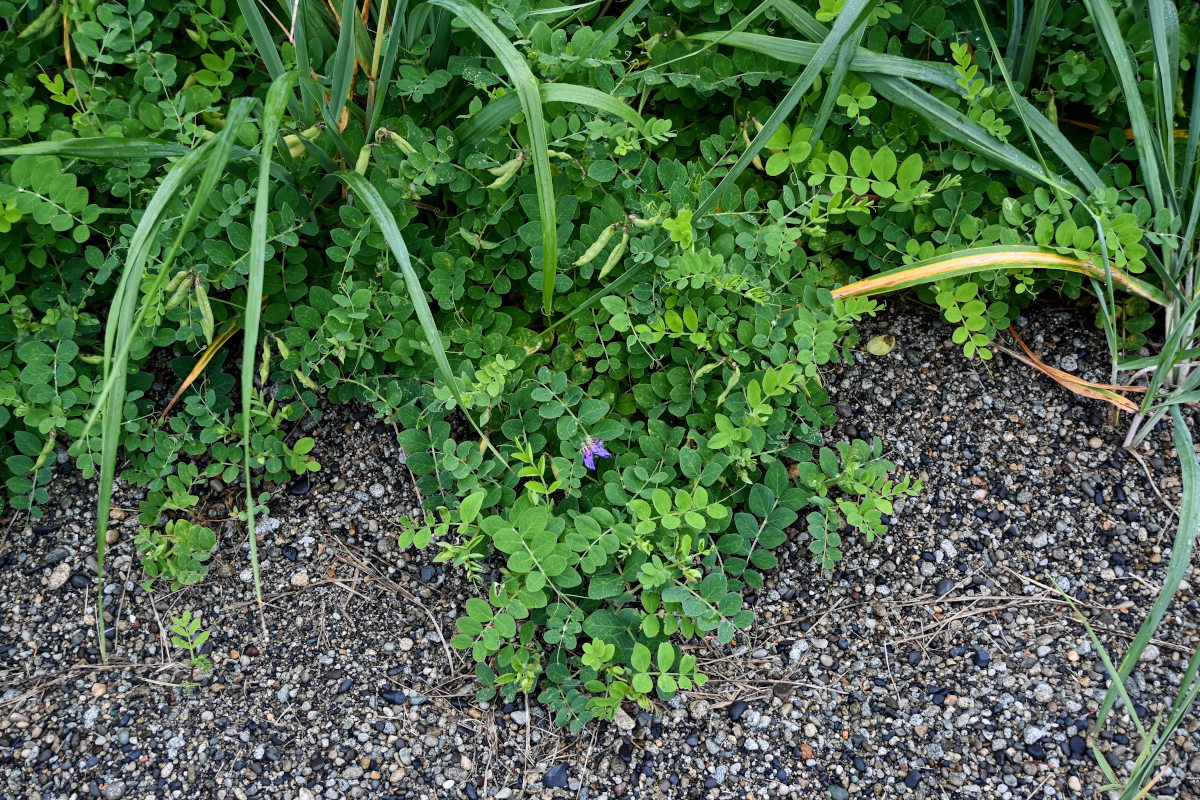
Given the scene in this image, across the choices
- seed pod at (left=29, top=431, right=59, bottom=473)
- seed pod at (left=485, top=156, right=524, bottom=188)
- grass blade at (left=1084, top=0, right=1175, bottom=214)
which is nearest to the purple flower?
seed pod at (left=485, top=156, right=524, bottom=188)

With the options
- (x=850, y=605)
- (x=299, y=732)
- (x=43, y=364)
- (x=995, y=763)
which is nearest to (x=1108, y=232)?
(x=850, y=605)

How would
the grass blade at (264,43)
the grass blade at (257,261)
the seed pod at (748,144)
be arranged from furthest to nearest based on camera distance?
the seed pod at (748,144), the grass blade at (264,43), the grass blade at (257,261)

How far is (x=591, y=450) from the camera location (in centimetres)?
172

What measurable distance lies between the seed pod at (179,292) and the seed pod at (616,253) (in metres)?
Result: 0.83

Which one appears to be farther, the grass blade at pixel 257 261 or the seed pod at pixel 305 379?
the seed pod at pixel 305 379

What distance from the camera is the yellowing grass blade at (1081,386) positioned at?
1.90m

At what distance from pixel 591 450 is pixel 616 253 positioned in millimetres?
411

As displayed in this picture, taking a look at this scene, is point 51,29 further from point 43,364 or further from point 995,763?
point 995,763

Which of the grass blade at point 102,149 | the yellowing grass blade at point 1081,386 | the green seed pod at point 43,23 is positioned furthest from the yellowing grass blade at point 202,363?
the yellowing grass blade at point 1081,386

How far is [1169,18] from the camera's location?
1.83m

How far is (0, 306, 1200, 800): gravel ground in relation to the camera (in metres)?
1.60

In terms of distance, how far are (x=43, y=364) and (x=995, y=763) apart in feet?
6.76

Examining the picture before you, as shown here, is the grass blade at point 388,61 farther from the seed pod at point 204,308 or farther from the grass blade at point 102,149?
the seed pod at point 204,308

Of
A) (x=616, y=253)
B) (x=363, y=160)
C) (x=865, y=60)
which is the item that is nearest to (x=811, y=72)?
(x=865, y=60)
